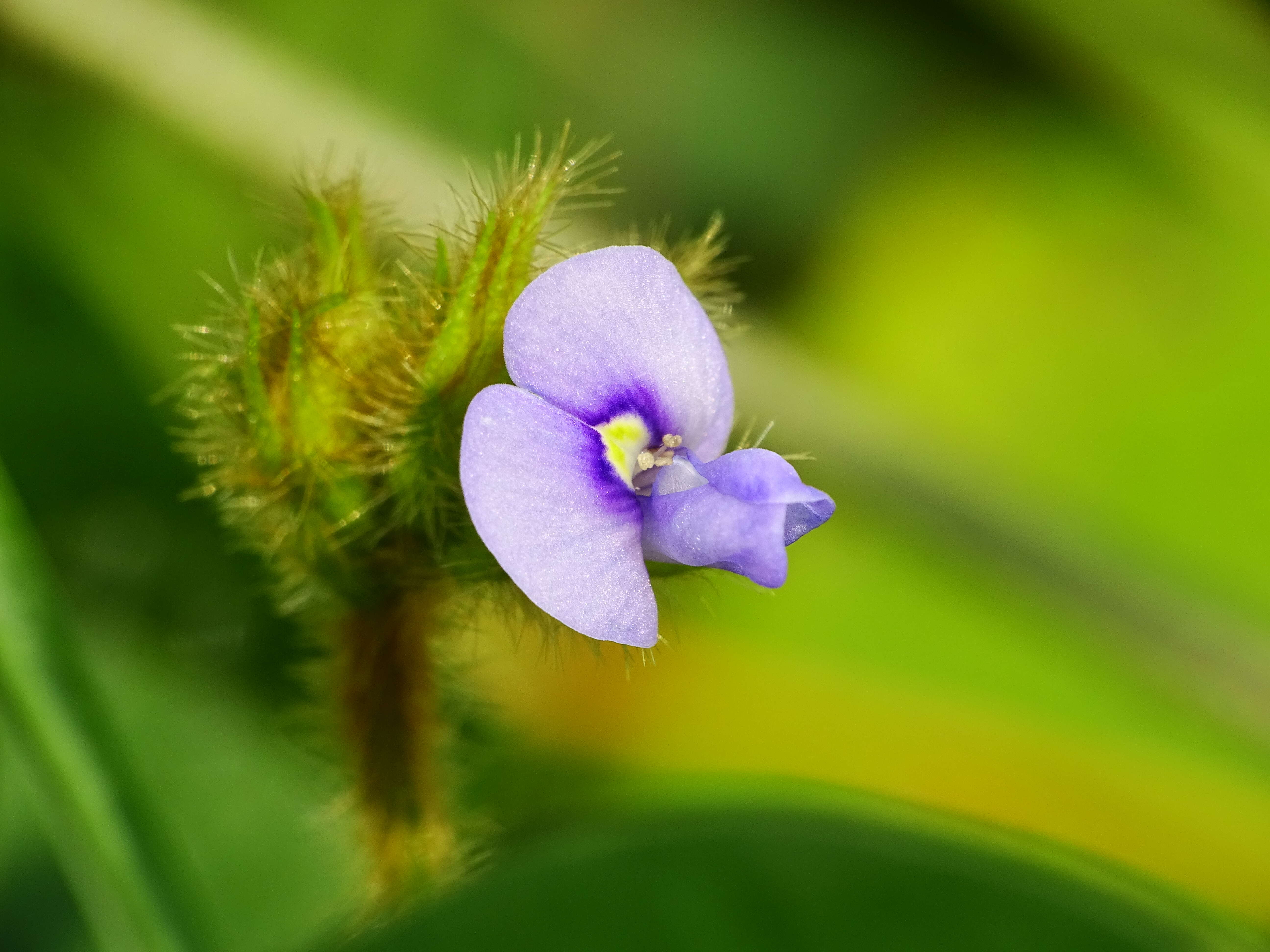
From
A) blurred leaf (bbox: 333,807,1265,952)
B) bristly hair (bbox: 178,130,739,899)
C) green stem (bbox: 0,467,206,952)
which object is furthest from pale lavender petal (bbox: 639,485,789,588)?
green stem (bbox: 0,467,206,952)

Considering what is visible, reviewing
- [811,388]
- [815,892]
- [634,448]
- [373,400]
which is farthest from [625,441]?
[811,388]

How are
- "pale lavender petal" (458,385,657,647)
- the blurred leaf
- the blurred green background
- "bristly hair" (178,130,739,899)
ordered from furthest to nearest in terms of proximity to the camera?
the blurred green background → the blurred leaf → "bristly hair" (178,130,739,899) → "pale lavender petal" (458,385,657,647)

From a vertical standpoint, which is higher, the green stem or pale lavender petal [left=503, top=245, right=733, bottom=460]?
pale lavender petal [left=503, top=245, right=733, bottom=460]

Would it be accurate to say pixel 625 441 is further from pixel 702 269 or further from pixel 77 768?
pixel 77 768

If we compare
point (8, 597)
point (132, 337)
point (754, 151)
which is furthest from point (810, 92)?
point (8, 597)

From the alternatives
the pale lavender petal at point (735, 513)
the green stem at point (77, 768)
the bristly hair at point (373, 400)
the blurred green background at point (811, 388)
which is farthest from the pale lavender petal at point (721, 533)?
the blurred green background at point (811, 388)

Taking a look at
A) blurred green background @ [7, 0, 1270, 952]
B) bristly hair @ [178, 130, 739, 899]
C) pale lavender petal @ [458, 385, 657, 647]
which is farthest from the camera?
blurred green background @ [7, 0, 1270, 952]

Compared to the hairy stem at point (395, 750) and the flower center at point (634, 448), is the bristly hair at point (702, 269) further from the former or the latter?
the hairy stem at point (395, 750)

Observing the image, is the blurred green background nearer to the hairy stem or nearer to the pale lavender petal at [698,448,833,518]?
the hairy stem
